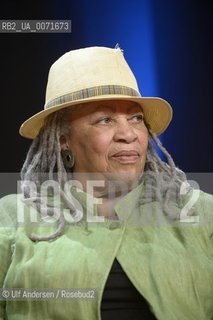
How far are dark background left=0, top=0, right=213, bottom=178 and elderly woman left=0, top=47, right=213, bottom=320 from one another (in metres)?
0.07

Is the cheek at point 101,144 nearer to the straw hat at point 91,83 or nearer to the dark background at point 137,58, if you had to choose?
the straw hat at point 91,83

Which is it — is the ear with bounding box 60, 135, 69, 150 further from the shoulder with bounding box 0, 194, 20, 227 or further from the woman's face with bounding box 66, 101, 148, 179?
the shoulder with bounding box 0, 194, 20, 227

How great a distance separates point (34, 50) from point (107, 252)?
Result: 62 centimetres

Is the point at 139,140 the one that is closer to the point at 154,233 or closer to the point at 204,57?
the point at 154,233

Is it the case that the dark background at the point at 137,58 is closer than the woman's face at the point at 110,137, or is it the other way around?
the woman's face at the point at 110,137

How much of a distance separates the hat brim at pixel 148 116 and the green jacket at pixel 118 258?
0.22 m

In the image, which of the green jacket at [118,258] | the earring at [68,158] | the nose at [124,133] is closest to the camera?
the green jacket at [118,258]

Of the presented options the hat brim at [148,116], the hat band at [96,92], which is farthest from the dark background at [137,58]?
the hat band at [96,92]

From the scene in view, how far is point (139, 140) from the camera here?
1.31 meters

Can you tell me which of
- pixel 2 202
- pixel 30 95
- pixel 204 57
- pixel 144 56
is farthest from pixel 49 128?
pixel 204 57

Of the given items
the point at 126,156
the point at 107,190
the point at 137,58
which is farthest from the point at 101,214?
the point at 137,58

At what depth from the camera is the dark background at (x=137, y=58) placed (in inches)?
57.2

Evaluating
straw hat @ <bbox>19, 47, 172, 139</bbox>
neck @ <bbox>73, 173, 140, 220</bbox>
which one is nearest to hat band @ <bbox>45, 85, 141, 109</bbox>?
straw hat @ <bbox>19, 47, 172, 139</bbox>

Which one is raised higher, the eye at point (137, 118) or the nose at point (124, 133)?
the eye at point (137, 118)
